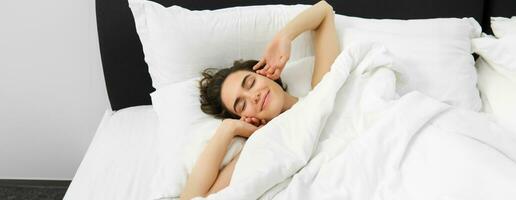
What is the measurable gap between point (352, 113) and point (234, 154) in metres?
0.33

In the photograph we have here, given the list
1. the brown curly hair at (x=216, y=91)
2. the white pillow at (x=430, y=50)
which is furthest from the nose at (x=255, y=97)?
the white pillow at (x=430, y=50)

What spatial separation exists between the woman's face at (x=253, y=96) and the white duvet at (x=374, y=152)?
0.24 feet

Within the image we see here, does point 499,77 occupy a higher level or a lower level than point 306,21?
lower

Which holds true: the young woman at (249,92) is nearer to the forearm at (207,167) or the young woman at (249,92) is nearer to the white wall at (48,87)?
the forearm at (207,167)

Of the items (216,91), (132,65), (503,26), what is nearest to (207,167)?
(216,91)

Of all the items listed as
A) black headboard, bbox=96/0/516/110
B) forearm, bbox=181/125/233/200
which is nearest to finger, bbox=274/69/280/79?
forearm, bbox=181/125/233/200

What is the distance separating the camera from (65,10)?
66.8 inches

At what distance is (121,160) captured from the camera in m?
1.48

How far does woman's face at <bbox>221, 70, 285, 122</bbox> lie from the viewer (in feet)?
4.35

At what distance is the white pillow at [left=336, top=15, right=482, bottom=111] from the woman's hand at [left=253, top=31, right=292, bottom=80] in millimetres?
231

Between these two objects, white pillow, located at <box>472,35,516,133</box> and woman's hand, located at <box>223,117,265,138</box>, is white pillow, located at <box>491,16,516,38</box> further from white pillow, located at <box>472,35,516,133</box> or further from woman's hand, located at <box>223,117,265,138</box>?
woman's hand, located at <box>223,117,265,138</box>

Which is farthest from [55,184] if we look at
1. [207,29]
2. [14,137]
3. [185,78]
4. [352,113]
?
[352,113]

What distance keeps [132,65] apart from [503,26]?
1256mm

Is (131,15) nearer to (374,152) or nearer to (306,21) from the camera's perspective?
(306,21)
